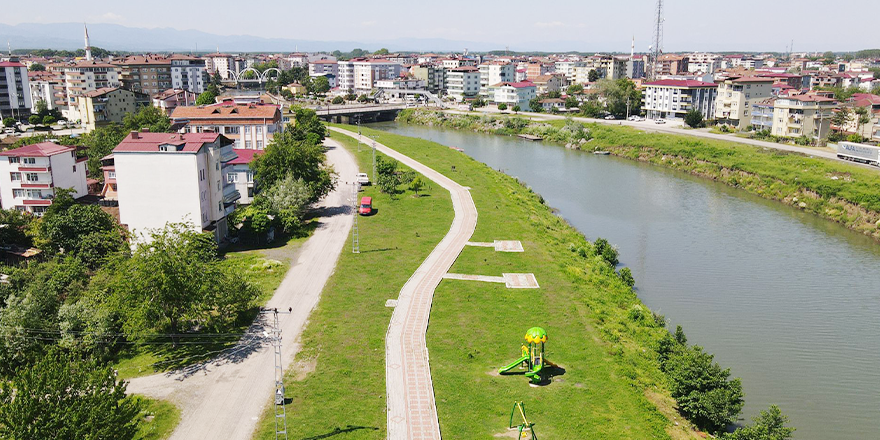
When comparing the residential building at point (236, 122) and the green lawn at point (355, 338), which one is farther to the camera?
the residential building at point (236, 122)

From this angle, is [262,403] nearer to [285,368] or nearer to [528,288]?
[285,368]

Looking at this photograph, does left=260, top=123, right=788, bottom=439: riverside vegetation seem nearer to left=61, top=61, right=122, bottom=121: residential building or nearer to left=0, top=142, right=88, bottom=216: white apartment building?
left=0, top=142, right=88, bottom=216: white apartment building

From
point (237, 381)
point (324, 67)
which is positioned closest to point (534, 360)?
point (237, 381)

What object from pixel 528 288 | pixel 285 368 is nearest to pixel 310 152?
pixel 528 288

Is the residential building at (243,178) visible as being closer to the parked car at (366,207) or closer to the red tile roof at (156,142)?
the parked car at (366,207)

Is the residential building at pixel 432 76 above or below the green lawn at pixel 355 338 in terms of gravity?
above

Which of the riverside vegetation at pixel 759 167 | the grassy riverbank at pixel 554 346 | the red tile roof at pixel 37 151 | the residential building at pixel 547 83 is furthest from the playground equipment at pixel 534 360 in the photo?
the residential building at pixel 547 83
